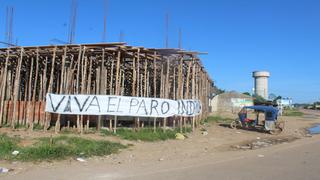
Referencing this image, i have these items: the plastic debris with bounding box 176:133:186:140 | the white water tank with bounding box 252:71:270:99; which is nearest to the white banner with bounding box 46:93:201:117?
the plastic debris with bounding box 176:133:186:140

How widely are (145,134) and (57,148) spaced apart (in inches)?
223

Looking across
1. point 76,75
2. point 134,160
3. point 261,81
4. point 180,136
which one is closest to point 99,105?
point 76,75

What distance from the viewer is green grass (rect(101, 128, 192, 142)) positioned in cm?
1710

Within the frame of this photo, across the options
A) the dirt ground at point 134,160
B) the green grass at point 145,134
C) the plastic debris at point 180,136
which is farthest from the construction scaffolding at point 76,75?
the dirt ground at point 134,160

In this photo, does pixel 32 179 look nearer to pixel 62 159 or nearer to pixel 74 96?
pixel 62 159

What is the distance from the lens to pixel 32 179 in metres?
9.17

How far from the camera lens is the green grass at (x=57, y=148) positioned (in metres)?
12.1

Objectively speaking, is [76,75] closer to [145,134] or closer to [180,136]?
[145,134]

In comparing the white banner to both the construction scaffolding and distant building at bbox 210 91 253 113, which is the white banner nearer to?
the construction scaffolding

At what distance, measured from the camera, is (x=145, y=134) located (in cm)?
1767

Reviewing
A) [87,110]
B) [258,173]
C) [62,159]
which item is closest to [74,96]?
[87,110]

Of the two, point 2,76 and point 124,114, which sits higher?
point 2,76

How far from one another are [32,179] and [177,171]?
3.54m

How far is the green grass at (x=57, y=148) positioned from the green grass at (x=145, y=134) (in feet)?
7.42
